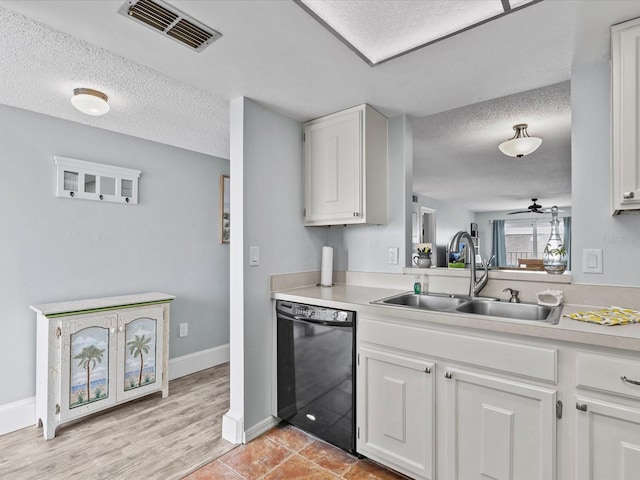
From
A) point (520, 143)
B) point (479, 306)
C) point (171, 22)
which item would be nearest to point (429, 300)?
point (479, 306)

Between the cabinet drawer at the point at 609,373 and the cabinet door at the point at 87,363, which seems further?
the cabinet door at the point at 87,363

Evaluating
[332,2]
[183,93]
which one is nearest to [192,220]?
[183,93]

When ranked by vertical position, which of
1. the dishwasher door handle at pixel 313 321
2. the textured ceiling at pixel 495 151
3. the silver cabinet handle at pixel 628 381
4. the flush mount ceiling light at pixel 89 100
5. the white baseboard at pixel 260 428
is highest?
the textured ceiling at pixel 495 151

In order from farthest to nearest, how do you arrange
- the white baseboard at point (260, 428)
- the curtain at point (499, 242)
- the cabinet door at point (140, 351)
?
the curtain at point (499, 242) < the cabinet door at point (140, 351) < the white baseboard at point (260, 428)

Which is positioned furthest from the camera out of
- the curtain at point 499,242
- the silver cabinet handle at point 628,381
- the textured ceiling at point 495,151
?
the curtain at point 499,242

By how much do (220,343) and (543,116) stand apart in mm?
3661

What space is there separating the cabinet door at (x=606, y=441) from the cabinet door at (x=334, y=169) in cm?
145

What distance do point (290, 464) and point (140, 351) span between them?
4.76ft

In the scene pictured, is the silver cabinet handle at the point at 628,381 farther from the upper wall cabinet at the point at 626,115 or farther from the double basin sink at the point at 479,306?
the upper wall cabinet at the point at 626,115

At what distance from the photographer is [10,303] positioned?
7.46 feet

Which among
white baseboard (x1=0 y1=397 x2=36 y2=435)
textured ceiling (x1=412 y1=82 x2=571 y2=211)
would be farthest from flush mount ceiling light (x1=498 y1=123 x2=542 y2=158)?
white baseboard (x1=0 y1=397 x2=36 y2=435)

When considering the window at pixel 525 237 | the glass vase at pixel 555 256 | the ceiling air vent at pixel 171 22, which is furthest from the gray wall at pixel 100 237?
the window at pixel 525 237

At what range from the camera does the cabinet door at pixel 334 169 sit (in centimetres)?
224

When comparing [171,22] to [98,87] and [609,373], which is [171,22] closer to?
[98,87]
